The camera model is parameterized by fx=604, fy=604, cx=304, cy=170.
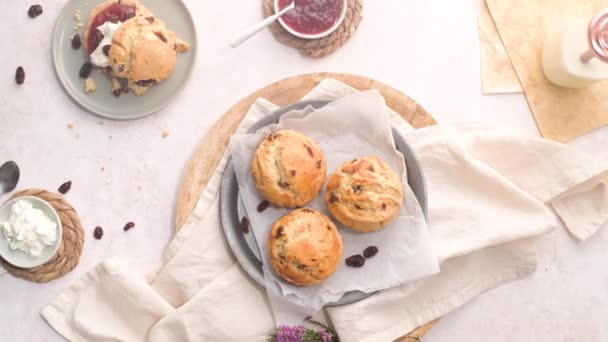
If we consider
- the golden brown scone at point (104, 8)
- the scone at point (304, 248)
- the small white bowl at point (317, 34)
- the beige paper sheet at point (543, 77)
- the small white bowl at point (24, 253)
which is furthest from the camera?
the beige paper sheet at point (543, 77)

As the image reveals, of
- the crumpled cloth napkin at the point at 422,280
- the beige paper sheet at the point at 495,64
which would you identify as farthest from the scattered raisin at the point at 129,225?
the beige paper sheet at the point at 495,64

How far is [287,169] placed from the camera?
2189mm

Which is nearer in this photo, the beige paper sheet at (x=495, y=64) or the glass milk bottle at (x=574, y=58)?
the glass milk bottle at (x=574, y=58)

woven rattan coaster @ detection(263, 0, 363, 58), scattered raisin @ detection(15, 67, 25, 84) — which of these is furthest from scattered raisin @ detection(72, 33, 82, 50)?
woven rattan coaster @ detection(263, 0, 363, 58)

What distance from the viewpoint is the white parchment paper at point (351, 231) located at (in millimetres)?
2275

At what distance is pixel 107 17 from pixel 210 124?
579 millimetres

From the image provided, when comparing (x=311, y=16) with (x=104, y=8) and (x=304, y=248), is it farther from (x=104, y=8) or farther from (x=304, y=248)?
(x=304, y=248)

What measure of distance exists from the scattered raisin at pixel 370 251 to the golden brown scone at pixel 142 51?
3.40 feet

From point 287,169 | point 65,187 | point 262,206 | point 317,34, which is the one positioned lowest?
point 262,206

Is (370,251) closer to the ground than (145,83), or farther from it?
closer to the ground

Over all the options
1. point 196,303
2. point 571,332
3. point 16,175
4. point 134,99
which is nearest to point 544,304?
point 571,332

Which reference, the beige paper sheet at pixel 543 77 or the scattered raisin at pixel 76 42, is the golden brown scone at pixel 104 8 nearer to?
the scattered raisin at pixel 76 42

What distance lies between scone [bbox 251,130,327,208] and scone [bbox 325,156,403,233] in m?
0.09

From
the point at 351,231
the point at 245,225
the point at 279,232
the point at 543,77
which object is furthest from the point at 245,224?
the point at 543,77
